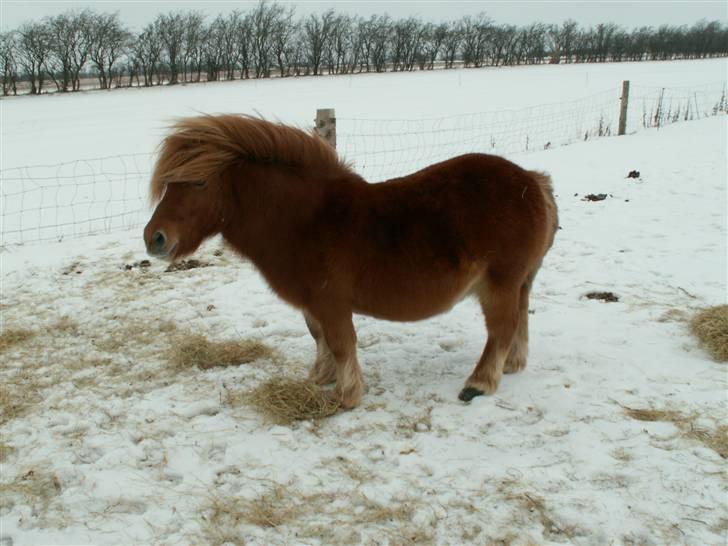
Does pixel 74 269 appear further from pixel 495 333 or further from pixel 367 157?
pixel 367 157

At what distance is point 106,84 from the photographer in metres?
48.0

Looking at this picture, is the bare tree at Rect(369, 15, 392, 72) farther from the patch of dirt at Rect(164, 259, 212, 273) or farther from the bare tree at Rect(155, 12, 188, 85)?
the patch of dirt at Rect(164, 259, 212, 273)

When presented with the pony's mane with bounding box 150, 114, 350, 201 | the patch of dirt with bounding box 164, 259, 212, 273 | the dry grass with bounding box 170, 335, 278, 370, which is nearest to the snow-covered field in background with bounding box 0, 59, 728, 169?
the patch of dirt with bounding box 164, 259, 212, 273

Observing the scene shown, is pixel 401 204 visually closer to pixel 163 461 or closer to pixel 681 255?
pixel 163 461

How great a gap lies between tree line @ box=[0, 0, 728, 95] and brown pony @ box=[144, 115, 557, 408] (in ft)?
160

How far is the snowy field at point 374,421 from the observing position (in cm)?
241

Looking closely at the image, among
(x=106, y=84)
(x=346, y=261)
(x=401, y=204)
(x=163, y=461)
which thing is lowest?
(x=163, y=461)

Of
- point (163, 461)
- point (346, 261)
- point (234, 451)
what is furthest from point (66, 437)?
point (346, 261)

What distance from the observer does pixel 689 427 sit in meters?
2.96

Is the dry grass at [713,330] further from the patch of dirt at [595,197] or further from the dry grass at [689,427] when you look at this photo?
the patch of dirt at [595,197]

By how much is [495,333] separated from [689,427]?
1.17 metres

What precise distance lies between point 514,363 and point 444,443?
101 cm

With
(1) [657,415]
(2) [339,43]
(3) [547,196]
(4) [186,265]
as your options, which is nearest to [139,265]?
(4) [186,265]

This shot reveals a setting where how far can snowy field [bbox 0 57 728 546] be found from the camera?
2.41 m
